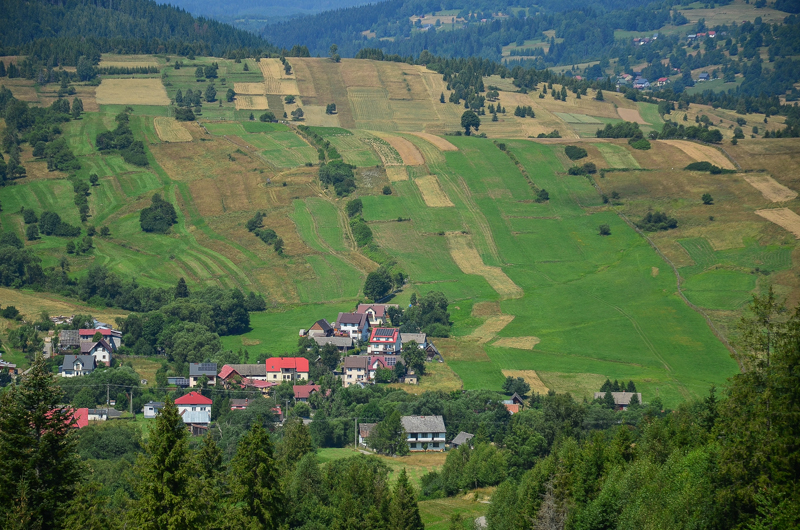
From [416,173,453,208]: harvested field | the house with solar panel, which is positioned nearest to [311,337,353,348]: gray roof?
the house with solar panel

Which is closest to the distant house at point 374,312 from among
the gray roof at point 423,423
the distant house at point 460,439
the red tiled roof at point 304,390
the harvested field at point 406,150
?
the red tiled roof at point 304,390

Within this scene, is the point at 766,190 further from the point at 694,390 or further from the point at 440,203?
the point at 694,390

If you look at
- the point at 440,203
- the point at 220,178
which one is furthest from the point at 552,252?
the point at 220,178

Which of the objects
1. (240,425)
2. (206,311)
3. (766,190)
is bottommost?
(240,425)

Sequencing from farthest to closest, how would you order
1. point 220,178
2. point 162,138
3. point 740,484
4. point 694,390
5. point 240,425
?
1. point 162,138
2. point 220,178
3. point 694,390
4. point 240,425
5. point 740,484

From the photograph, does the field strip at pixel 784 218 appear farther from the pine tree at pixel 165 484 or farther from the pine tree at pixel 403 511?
the pine tree at pixel 165 484

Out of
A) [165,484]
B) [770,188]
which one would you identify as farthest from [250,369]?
[770,188]

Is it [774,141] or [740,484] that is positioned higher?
[774,141]

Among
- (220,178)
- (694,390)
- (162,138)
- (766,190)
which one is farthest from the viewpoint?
(162,138)
